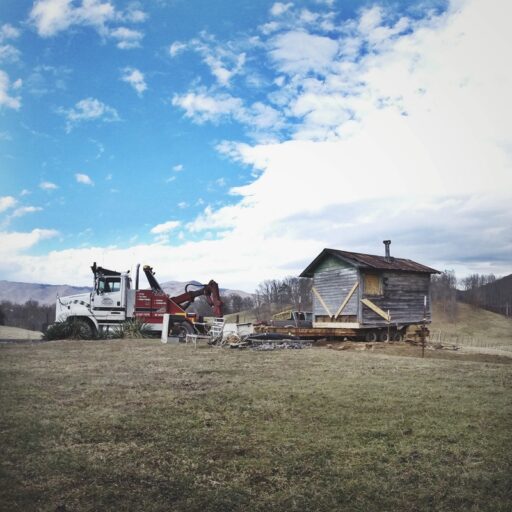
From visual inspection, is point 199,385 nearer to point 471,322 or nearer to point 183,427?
point 183,427

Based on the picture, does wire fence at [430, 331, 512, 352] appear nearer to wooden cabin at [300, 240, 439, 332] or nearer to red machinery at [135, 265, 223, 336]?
wooden cabin at [300, 240, 439, 332]

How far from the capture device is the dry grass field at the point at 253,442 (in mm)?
3832

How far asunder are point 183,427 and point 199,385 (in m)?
3.05

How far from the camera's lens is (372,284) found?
73.3ft

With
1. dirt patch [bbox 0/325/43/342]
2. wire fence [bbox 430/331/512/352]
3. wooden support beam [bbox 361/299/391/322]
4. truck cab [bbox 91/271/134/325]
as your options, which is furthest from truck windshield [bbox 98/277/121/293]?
wire fence [bbox 430/331/512/352]

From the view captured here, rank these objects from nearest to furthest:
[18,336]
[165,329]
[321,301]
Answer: [165,329]
[321,301]
[18,336]

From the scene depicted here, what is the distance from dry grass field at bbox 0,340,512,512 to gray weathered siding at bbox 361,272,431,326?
40.0ft

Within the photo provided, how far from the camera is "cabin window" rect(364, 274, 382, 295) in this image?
22078 millimetres

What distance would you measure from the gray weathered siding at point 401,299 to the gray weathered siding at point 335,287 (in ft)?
3.14

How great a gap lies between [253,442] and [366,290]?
57.9ft

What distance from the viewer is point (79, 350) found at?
15.6 metres

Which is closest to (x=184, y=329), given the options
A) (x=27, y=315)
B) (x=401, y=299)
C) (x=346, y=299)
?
(x=346, y=299)

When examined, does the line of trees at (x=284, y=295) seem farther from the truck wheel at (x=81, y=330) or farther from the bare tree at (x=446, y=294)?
the truck wheel at (x=81, y=330)

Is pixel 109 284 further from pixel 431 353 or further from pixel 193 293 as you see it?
pixel 431 353
